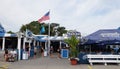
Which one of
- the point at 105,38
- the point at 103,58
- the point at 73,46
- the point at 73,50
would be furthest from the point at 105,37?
the point at 73,50

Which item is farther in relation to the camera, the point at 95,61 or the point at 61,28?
the point at 61,28

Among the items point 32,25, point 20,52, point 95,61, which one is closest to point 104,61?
point 95,61

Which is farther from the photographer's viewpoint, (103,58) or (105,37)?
(105,37)

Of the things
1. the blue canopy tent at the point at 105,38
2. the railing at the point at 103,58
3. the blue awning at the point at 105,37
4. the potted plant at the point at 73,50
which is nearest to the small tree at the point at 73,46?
the potted plant at the point at 73,50

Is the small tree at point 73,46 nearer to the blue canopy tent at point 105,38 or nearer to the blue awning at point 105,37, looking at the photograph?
the blue canopy tent at point 105,38

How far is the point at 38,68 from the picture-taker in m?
19.6

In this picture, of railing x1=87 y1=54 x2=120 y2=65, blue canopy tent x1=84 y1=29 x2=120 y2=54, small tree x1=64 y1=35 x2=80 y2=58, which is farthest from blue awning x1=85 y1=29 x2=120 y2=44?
railing x1=87 y1=54 x2=120 y2=65

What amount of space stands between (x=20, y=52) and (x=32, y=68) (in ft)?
32.4

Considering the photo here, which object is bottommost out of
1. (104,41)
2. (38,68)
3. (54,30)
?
(38,68)

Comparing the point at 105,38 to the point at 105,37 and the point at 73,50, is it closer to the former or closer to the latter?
the point at 105,37

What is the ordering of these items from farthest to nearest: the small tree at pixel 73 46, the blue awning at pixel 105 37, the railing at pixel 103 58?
the blue awning at pixel 105 37 → the small tree at pixel 73 46 → the railing at pixel 103 58

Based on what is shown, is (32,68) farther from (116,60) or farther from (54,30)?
(54,30)

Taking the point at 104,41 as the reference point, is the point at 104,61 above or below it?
A: below

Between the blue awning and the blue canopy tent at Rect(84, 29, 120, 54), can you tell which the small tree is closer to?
the blue canopy tent at Rect(84, 29, 120, 54)
